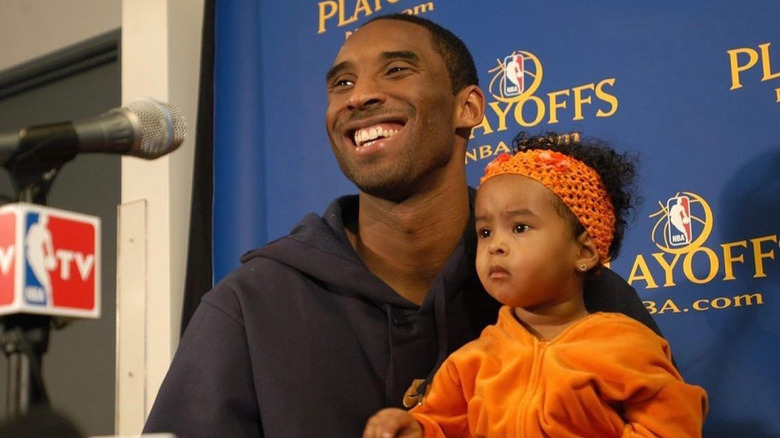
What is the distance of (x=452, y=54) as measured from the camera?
5.93ft

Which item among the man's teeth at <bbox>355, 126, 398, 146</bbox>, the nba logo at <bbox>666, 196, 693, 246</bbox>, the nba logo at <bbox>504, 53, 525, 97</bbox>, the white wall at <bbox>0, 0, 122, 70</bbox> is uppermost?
the white wall at <bbox>0, 0, 122, 70</bbox>

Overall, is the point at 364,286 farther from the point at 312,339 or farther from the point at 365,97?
the point at 365,97

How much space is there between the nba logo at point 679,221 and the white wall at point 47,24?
75.3 inches

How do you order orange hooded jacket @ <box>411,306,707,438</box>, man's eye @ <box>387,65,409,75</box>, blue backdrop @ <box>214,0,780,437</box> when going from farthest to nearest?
blue backdrop @ <box>214,0,780,437</box> < man's eye @ <box>387,65,409,75</box> < orange hooded jacket @ <box>411,306,707,438</box>

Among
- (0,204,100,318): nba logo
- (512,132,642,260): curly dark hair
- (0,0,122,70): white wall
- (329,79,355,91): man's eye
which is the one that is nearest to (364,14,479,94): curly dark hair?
(329,79,355,91): man's eye

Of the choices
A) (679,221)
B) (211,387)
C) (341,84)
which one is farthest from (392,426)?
(679,221)

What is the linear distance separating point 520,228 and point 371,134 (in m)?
0.38

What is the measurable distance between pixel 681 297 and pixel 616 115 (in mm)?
408

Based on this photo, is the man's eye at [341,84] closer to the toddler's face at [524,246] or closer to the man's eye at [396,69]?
the man's eye at [396,69]

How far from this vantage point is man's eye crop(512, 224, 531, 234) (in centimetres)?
138

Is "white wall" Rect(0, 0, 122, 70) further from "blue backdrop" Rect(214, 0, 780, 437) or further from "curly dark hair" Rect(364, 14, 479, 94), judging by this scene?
"curly dark hair" Rect(364, 14, 479, 94)

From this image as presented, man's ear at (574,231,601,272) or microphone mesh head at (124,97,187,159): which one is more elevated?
microphone mesh head at (124,97,187,159)

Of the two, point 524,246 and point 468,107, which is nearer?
point 524,246

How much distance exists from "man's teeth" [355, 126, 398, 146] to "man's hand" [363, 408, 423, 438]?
515 mm
